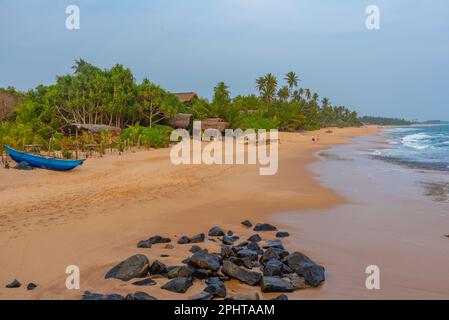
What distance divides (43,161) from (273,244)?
10.3m

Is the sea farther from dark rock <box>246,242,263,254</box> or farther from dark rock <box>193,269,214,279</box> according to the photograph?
dark rock <box>193,269,214,279</box>

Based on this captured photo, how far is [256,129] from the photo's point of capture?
4244cm

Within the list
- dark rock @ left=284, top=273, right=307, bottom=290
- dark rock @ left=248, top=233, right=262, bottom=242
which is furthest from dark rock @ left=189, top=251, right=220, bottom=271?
dark rock @ left=248, top=233, right=262, bottom=242

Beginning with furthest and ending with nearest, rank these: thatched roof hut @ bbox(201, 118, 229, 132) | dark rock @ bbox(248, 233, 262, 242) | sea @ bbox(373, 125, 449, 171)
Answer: thatched roof hut @ bbox(201, 118, 229, 132), sea @ bbox(373, 125, 449, 171), dark rock @ bbox(248, 233, 262, 242)

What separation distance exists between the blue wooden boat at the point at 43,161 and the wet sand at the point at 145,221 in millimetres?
335

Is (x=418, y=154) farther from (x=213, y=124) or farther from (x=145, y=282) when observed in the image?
(x=145, y=282)

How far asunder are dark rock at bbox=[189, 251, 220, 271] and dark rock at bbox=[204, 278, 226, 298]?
0.36 m

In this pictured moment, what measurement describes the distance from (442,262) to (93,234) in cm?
615

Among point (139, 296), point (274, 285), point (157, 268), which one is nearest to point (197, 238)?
point (157, 268)

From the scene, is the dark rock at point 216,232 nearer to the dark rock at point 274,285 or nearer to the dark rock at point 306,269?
the dark rock at point 306,269

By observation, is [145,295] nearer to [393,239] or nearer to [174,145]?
[393,239]

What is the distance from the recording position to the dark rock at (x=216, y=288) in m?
4.44

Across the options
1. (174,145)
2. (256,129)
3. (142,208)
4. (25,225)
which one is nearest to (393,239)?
(142,208)

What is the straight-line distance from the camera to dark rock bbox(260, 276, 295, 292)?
15.2ft
